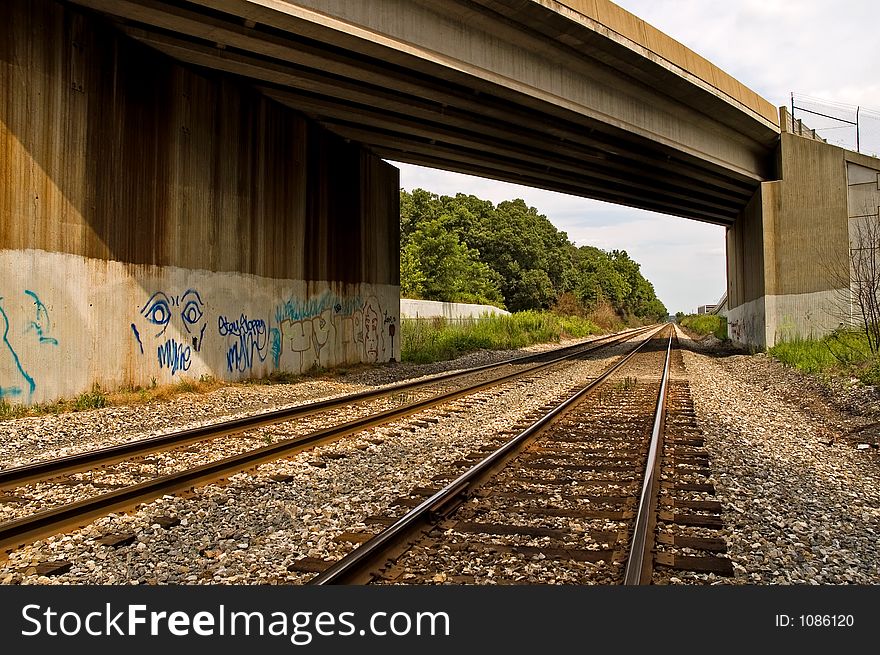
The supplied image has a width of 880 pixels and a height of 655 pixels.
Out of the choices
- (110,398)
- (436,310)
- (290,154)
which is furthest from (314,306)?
(436,310)

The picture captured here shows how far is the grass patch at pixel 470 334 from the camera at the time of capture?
25.7m

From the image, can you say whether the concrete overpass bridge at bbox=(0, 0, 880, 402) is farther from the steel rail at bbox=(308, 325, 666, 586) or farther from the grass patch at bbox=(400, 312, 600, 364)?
the steel rail at bbox=(308, 325, 666, 586)

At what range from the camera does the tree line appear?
4744 centimetres

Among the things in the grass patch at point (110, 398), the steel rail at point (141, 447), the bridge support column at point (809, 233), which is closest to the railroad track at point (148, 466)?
the steel rail at point (141, 447)

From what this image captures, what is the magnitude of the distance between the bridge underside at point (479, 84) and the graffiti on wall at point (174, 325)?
16.1ft

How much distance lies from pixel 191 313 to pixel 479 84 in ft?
26.6

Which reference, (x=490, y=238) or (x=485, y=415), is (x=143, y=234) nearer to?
(x=485, y=415)

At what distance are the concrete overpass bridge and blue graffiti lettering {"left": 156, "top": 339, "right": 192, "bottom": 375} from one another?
0.05m

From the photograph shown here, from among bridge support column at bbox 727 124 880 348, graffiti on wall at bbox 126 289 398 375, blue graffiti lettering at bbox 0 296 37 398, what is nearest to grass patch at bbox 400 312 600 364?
graffiti on wall at bbox 126 289 398 375

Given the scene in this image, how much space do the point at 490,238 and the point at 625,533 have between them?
203 feet

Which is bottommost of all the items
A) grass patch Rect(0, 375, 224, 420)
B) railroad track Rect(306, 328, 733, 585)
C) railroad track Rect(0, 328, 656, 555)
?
railroad track Rect(306, 328, 733, 585)

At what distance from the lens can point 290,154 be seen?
1705cm

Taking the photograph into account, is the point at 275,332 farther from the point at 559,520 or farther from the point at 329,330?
the point at 559,520

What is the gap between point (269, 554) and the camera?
14.8 ft
